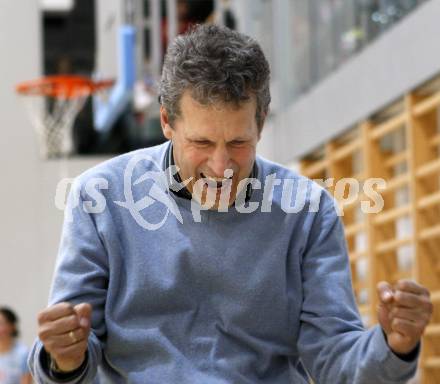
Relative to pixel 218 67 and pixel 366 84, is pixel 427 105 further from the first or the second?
pixel 218 67

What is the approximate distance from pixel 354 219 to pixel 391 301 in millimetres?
8018

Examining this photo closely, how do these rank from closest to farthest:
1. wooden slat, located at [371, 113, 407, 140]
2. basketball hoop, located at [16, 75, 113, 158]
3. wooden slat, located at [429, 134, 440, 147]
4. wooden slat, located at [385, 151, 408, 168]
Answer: wooden slat, located at [429, 134, 440, 147] < wooden slat, located at [371, 113, 407, 140] < wooden slat, located at [385, 151, 408, 168] < basketball hoop, located at [16, 75, 113, 158]

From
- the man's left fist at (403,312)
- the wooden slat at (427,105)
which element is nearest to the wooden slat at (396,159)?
the wooden slat at (427,105)

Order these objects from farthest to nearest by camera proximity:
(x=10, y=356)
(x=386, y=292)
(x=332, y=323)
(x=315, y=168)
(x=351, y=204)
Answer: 1. (x=315, y=168)
2. (x=351, y=204)
3. (x=10, y=356)
4. (x=332, y=323)
5. (x=386, y=292)

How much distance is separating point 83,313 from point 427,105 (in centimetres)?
554

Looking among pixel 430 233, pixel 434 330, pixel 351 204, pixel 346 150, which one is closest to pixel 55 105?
pixel 351 204

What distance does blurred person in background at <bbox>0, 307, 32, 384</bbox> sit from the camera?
26.4 feet

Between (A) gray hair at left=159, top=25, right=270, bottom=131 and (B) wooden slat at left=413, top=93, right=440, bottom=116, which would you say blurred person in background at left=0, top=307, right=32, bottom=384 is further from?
(A) gray hair at left=159, top=25, right=270, bottom=131

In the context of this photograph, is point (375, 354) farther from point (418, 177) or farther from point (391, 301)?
point (418, 177)

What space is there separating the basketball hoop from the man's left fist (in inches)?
404

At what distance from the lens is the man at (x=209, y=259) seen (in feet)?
7.48

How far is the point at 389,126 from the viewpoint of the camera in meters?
8.18

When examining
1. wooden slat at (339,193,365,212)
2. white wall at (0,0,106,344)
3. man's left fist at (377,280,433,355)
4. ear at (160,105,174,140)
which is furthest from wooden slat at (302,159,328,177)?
man's left fist at (377,280,433,355)

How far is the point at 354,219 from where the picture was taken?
1005cm
